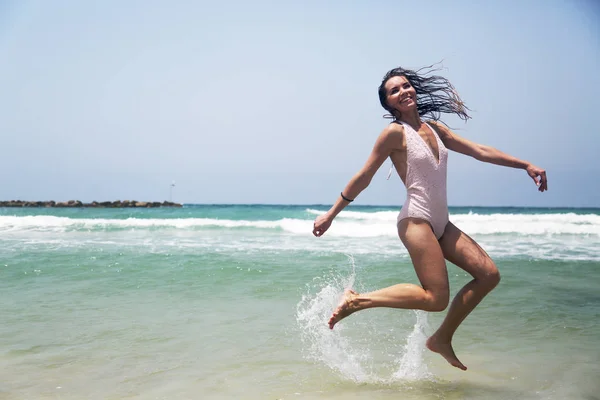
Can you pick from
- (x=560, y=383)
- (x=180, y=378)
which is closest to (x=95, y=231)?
(x=180, y=378)

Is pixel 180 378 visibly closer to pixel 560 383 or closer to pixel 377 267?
pixel 560 383

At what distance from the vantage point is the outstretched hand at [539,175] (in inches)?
143

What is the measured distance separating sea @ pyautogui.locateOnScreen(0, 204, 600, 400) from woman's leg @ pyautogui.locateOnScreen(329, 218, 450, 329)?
2.09 feet

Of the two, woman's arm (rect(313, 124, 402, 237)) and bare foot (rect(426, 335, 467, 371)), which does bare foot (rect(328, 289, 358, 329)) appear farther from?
bare foot (rect(426, 335, 467, 371))

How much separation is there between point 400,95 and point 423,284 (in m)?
1.33

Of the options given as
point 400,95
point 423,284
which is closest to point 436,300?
point 423,284

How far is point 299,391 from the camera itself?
3.71 m

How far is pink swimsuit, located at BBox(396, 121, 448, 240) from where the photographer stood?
3.62 meters

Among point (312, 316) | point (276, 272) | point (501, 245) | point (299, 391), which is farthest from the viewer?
point (501, 245)

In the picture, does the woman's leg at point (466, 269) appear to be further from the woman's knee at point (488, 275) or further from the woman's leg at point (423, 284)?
the woman's leg at point (423, 284)

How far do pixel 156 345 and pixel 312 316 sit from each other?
1505 millimetres

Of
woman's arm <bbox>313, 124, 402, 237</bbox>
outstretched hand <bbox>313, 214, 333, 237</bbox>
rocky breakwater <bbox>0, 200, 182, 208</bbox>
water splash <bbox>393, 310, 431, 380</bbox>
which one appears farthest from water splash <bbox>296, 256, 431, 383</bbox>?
rocky breakwater <bbox>0, 200, 182, 208</bbox>

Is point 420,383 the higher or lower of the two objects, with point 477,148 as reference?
lower

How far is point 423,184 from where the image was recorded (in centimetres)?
364
